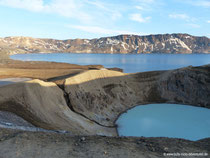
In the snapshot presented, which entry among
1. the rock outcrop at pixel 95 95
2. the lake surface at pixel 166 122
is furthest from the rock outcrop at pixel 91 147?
the lake surface at pixel 166 122

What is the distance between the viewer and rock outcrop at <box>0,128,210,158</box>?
35.8 feet

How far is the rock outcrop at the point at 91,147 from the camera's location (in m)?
10.9

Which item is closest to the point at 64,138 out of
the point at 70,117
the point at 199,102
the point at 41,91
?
the point at 70,117

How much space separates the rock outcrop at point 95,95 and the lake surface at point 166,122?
290cm

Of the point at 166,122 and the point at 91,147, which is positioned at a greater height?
the point at 91,147

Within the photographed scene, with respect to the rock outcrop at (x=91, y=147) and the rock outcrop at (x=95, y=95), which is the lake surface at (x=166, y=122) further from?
the rock outcrop at (x=91, y=147)

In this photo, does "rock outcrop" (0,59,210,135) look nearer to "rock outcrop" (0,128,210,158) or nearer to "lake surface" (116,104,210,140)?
"lake surface" (116,104,210,140)

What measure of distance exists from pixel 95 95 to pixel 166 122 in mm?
17412

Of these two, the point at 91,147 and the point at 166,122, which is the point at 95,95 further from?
the point at 91,147

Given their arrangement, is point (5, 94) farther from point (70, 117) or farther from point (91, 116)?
point (91, 116)

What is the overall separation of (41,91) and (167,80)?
4037 centimetres

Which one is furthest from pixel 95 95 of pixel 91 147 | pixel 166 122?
pixel 91 147

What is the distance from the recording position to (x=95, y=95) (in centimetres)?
4241

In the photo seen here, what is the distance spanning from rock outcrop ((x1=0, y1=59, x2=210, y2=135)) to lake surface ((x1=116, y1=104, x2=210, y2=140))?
2.90 metres
